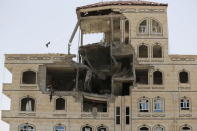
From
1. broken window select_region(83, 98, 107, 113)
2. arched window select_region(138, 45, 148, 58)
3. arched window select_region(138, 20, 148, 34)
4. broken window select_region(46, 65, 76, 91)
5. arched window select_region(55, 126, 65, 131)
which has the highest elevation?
arched window select_region(138, 20, 148, 34)

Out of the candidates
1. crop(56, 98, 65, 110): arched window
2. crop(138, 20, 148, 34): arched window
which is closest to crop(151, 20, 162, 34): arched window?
crop(138, 20, 148, 34): arched window

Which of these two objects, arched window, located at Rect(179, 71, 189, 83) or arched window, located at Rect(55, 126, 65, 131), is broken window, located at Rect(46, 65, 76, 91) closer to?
arched window, located at Rect(55, 126, 65, 131)

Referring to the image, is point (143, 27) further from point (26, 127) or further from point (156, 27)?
point (26, 127)

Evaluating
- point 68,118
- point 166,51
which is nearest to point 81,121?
point 68,118

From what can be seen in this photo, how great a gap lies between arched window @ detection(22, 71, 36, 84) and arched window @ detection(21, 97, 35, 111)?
5.51ft

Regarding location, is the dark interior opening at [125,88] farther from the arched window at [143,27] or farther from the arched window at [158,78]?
the arched window at [143,27]

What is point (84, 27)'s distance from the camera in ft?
163

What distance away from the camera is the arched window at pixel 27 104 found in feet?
170

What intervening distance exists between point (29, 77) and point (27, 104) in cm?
255

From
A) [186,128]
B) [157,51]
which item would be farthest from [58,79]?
[186,128]

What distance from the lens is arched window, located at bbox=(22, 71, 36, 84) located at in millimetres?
52719

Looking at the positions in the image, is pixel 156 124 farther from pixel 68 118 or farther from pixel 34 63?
pixel 34 63

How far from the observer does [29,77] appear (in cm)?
5284

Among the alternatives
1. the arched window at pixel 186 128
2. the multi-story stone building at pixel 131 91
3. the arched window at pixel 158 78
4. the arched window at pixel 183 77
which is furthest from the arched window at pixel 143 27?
the arched window at pixel 186 128
